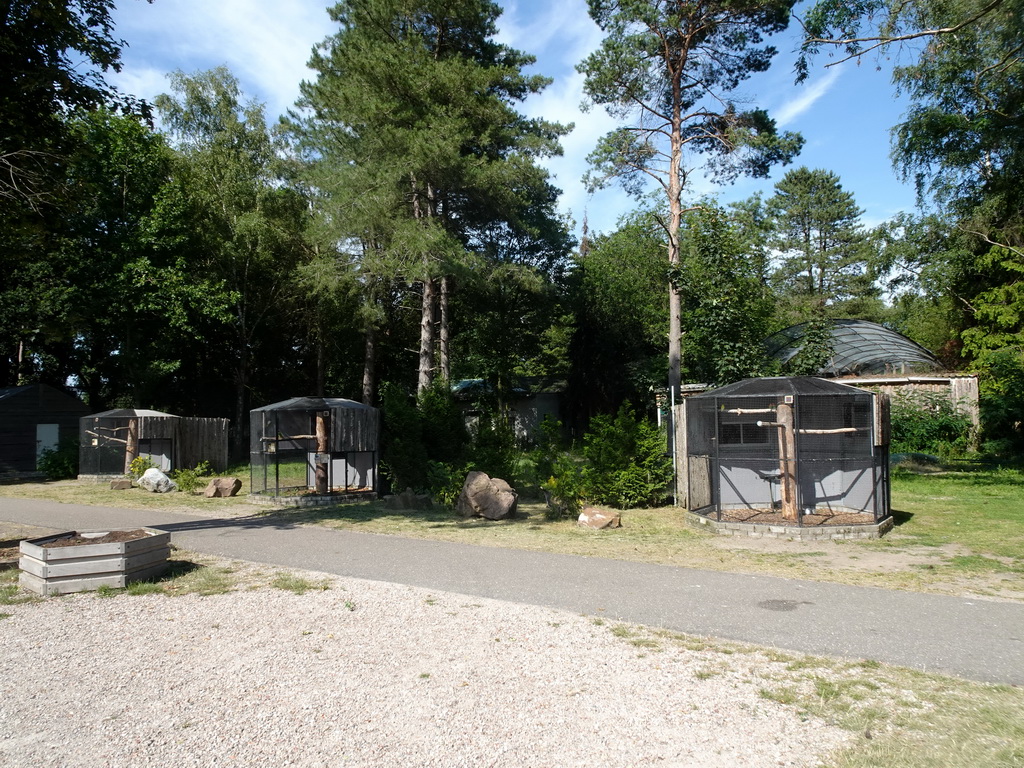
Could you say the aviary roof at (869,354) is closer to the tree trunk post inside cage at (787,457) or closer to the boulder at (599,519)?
the tree trunk post inside cage at (787,457)

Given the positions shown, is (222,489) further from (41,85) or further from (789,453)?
(789,453)

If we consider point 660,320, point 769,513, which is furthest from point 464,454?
point 660,320

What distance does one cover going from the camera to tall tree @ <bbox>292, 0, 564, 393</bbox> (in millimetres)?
19188

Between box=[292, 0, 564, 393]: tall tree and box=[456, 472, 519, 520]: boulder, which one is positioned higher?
box=[292, 0, 564, 393]: tall tree

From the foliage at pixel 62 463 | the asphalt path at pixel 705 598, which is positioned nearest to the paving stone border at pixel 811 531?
the asphalt path at pixel 705 598

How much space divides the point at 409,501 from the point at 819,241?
43.4m

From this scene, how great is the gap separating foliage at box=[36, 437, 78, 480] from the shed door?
1883mm

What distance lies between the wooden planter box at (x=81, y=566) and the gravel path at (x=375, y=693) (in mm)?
648

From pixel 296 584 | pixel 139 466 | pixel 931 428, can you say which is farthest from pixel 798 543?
pixel 931 428

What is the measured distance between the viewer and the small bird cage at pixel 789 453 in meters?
10.5

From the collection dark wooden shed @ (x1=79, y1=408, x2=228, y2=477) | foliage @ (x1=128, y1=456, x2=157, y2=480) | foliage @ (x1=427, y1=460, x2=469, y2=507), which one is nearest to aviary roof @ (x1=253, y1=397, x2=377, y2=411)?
foliage @ (x1=427, y1=460, x2=469, y2=507)

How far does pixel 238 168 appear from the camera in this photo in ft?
96.6

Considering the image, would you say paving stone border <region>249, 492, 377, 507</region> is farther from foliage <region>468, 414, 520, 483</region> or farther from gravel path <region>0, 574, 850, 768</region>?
gravel path <region>0, 574, 850, 768</region>

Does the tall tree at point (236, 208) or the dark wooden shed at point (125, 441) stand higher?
the tall tree at point (236, 208)
